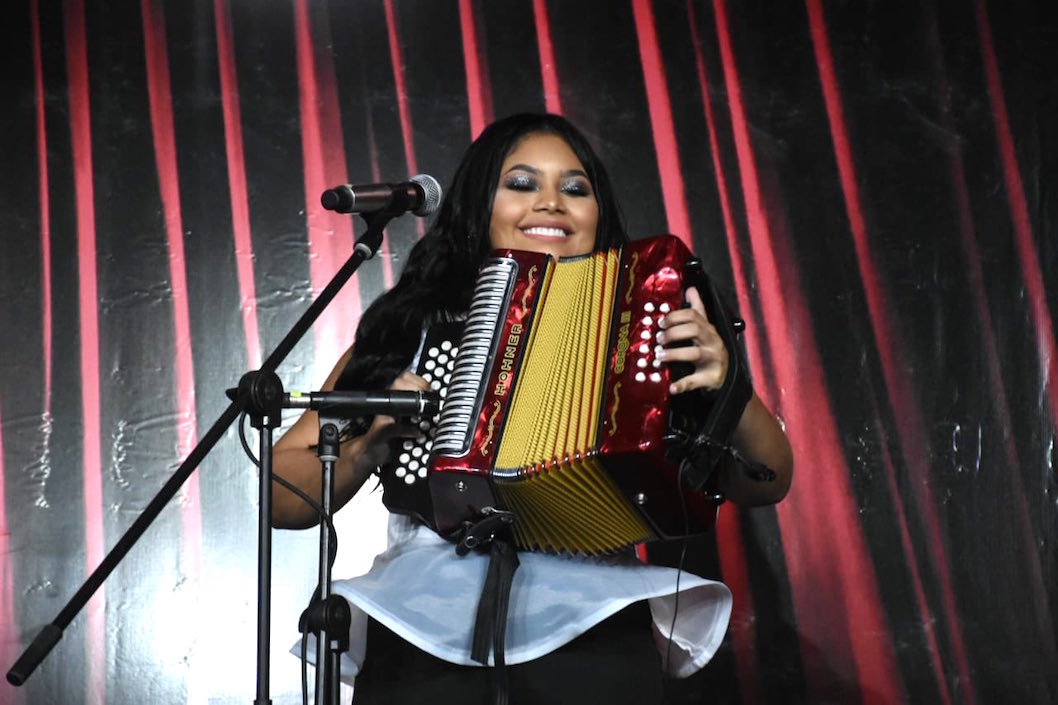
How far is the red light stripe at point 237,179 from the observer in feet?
9.21

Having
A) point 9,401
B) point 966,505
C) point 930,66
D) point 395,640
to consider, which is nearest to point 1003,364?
point 966,505

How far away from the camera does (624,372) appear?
1.58m

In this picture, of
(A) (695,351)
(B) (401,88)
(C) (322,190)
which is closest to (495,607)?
(A) (695,351)

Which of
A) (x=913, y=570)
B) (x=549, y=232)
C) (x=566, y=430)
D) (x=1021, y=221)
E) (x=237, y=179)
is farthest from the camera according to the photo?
(x=237, y=179)

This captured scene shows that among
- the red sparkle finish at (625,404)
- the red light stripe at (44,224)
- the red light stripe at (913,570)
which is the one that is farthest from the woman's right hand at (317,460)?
the red light stripe at (913,570)

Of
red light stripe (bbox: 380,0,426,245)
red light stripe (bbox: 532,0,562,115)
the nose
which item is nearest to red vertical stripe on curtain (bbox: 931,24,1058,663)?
red light stripe (bbox: 532,0,562,115)

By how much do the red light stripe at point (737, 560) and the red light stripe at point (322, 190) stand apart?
843 mm

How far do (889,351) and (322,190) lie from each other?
1.31 meters

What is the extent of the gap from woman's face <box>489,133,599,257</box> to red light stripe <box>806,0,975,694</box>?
83 centimetres

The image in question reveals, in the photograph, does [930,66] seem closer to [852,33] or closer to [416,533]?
[852,33]

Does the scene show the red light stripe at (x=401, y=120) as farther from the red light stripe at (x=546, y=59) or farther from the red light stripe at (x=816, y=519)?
the red light stripe at (x=816, y=519)

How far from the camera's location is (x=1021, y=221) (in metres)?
2.75

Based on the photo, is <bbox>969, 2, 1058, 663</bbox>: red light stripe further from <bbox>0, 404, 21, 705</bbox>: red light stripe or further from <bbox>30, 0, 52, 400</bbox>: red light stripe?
<bbox>0, 404, 21, 705</bbox>: red light stripe

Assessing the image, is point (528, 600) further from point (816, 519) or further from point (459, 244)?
point (816, 519)
